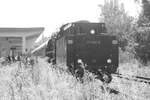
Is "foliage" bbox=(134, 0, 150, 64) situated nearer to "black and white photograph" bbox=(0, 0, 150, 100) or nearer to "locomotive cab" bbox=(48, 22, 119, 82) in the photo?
"black and white photograph" bbox=(0, 0, 150, 100)

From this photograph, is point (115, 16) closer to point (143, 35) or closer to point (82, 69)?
point (143, 35)

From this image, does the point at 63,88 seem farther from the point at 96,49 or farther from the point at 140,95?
the point at 96,49

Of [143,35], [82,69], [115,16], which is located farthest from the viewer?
[115,16]

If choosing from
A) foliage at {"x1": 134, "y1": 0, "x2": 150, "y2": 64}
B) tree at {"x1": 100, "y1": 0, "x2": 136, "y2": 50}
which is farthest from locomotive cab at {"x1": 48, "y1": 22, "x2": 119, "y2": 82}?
tree at {"x1": 100, "y1": 0, "x2": 136, "y2": 50}

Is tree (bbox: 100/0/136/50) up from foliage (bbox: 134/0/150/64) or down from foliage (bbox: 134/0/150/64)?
up

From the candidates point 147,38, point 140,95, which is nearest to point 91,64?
point 140,95

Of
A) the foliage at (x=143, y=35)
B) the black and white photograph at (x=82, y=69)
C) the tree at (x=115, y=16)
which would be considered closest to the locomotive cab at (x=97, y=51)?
the black and white photograph at (x=82, y=69)

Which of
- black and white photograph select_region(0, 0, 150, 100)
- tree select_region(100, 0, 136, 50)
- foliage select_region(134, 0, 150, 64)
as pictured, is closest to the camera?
black and white photograph select_region(0, 0, 150, 100)

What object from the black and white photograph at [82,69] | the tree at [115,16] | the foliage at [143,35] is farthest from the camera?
the tree at [115,16]

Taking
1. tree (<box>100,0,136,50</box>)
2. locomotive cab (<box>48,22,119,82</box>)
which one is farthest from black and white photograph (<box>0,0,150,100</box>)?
tree (<box>100,0,136,50</box>)

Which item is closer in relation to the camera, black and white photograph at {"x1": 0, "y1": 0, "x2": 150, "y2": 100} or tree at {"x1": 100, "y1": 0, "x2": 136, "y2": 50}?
black and white photograph at {"x1": 0, "y1": 0, "x2": 150, "y2": 100}

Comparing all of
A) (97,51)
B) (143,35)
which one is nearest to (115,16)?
(143,35)

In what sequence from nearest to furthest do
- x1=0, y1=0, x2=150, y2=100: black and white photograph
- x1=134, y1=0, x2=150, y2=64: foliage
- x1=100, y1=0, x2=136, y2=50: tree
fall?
x1=0, y1=0, x2=150, y2=100: black and white photograph → x1=134, y1=0, x2=150, y2=64: foliage → x1=100, y1=0, x2=136, y2=50: tree

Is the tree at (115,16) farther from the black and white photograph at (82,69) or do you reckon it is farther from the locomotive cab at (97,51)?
the locomotive cab at (97,51)
